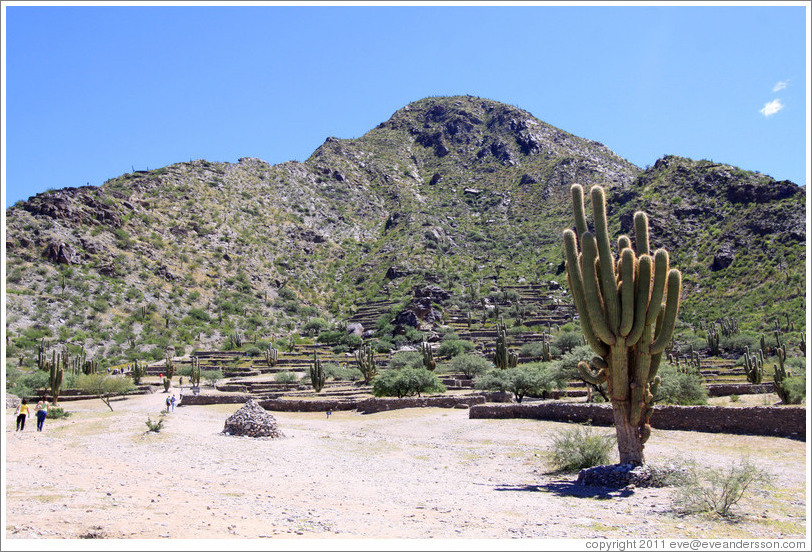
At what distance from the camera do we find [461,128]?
15150cm

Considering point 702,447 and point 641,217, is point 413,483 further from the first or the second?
point 702,447

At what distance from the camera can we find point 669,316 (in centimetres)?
1286

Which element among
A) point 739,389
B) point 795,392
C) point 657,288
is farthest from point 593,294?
point 739,389

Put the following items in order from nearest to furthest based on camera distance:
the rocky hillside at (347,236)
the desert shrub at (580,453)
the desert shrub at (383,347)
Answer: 1. the desert shrub at (580,453)
2. the rocky hillside at (347,236)
3. the desert shrub at (383,347)

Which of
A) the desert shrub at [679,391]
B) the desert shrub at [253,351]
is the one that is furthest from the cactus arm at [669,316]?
the desert shrub at [253,351]

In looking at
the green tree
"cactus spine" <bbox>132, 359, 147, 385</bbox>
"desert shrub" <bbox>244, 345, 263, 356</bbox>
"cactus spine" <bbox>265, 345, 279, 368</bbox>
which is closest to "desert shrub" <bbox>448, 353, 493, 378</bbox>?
"cactus spine" <bbox>265, 345, 279, 368</bbox>

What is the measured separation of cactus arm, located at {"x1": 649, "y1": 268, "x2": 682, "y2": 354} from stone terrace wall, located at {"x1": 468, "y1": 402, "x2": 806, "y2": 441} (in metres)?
9.03

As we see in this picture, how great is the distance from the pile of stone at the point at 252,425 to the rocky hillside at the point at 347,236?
145 ft

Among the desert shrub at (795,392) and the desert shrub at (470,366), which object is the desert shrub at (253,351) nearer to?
the desert shrub at (470,366)

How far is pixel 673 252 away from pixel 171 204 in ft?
254

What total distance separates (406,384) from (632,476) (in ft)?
71.6

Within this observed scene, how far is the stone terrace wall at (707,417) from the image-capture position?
18.6 meters

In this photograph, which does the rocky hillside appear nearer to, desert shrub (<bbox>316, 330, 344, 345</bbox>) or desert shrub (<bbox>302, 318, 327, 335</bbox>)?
desert shrub (<bbox>302, 318, 327, 335</bbox>)

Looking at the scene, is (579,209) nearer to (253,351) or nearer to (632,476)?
(632,476)
